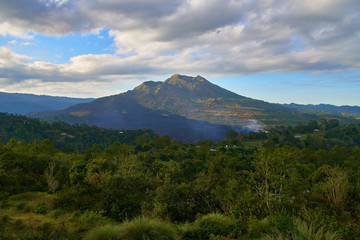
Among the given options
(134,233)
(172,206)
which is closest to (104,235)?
(134,233)

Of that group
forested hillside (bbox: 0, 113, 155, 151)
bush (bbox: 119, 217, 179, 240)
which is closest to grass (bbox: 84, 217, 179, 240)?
bush (bbox: 119, 217, 179, 240)

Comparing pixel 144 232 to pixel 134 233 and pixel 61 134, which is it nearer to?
pixel 134 233

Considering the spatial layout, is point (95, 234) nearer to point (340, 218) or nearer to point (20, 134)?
point (340, 218)

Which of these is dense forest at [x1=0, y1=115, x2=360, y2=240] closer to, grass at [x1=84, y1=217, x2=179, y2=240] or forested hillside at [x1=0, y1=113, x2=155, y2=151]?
grass at [x1=84, y1=217, x2=179, y2=240]

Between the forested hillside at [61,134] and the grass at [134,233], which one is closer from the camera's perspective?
the grass at [134,233]

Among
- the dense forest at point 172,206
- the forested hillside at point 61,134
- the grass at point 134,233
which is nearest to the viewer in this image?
the grass at point 134,233

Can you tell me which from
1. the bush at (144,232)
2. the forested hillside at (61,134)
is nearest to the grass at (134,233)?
the bush at (144,232)

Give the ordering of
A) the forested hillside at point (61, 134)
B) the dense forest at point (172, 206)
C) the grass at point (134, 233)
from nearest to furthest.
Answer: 1. the grass at point (134, 233)
2. the dense forest at point (172, 206)
3. the forested hillside at point (61, 134)

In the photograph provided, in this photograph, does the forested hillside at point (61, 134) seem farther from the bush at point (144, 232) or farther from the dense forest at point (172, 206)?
the bush at point (144, 232)

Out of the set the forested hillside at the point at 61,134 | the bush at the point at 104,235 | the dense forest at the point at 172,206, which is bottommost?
the forested hillside at the point at 61,134

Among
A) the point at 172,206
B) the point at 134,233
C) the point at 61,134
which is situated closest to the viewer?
the point at 134,233

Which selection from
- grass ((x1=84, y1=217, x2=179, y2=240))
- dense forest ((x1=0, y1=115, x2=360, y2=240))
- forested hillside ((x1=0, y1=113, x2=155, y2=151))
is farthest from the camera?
forested hillside ((x1=0, y1=113, x2=155, y2=151))

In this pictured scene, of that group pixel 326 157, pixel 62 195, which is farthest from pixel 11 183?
pixel 326 157

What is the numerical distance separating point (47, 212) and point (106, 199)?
306 cm
